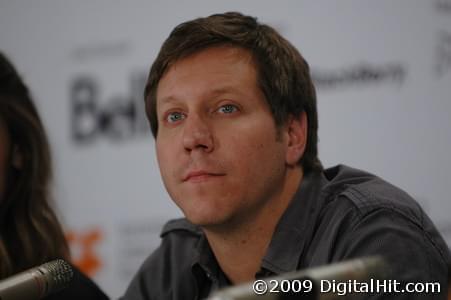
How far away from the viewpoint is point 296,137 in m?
2.02

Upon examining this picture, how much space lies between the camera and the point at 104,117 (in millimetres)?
3791

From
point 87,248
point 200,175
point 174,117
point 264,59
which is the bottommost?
point 87,248

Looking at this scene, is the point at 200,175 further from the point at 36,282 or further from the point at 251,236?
the point at 36,282

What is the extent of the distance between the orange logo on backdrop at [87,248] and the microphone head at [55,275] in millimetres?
2489

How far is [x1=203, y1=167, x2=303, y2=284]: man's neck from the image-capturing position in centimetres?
192

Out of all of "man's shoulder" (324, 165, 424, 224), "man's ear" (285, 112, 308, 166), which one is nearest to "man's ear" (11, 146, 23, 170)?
"man's ear" (285, 112, 308, 166)

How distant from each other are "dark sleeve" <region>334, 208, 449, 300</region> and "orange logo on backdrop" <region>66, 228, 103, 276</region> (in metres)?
2.41

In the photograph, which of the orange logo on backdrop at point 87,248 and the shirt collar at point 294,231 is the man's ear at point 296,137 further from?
the orange logo on backdrop at point 87,248

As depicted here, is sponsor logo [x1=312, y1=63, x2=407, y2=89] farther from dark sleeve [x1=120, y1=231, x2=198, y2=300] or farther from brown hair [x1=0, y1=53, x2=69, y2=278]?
brown hair [x1=0, y1=53, x2=69, y2=278]

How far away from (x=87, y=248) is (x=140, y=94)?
0.91 metres

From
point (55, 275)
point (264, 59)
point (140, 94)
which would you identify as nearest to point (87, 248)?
point (140, 94)

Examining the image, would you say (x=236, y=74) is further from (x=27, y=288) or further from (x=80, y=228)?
(x=80, y=228)

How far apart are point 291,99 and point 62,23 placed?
245 centimetres

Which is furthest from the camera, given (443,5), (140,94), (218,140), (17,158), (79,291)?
(140,94)
